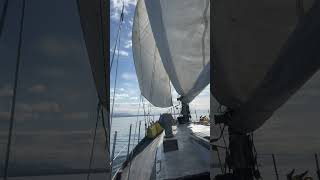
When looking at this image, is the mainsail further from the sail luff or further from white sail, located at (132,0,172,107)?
white sail, located at (132,0,172,107)

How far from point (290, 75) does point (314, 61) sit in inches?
6.8

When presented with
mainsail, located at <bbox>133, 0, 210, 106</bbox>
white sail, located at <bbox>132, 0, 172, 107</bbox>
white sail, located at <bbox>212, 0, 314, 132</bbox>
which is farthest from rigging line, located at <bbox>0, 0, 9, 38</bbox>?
white sail, located at <bbox>132, 0, 172, 107</bbox>

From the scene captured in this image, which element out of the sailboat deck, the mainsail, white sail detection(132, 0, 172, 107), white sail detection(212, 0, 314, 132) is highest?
white sail detection(132, 0, 172, 107)

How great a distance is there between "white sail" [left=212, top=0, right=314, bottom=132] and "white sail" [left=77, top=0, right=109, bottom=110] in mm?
999

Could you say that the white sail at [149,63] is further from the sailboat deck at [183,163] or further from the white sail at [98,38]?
the white sail at [98,38]

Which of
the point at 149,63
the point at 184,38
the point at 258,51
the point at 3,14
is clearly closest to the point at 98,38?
the point at 3,14

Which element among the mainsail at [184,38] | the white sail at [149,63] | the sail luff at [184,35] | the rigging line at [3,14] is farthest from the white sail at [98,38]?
the white sail at [149,63]

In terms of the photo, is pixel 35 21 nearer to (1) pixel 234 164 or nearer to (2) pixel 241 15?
(2) pixel 241 15

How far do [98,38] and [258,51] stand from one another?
1.41 m

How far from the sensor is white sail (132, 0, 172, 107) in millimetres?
17234

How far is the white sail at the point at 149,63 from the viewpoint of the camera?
56.5ft

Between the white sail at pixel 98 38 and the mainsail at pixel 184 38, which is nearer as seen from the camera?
the white sail at pixel 98 38

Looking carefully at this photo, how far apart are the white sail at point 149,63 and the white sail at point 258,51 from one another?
1347 cm

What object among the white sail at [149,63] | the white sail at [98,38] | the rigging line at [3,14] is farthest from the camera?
the white sail at [149,63]
